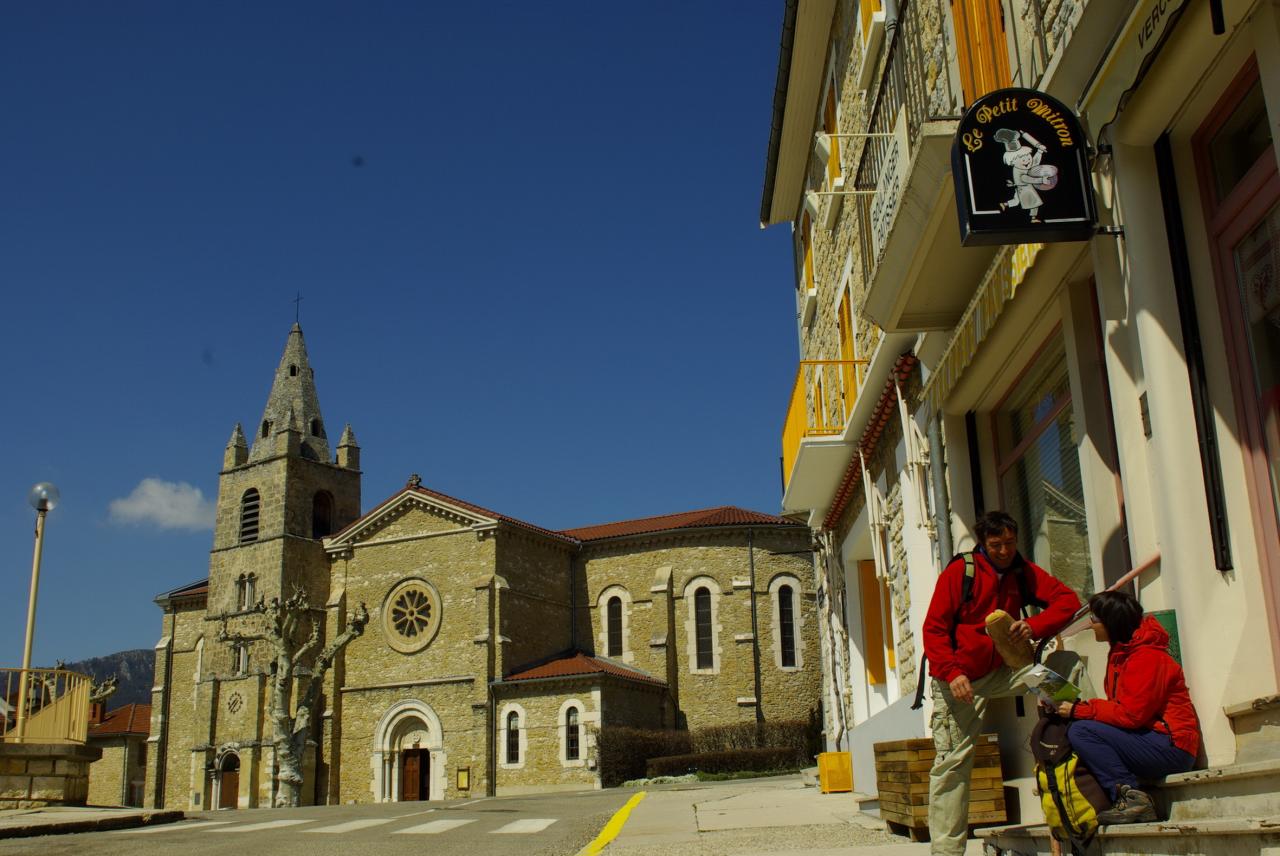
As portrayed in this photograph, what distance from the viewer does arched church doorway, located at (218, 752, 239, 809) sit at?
44.2 metres

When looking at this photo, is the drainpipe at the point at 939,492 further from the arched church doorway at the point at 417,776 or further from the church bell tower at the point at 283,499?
the church bell tower at the point at 283,499

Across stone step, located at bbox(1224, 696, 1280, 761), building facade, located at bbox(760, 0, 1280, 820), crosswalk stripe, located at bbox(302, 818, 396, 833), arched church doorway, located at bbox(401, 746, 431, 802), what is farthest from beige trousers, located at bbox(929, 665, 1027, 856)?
arched church doorway, located at bbox(401, 746, 431, 802)

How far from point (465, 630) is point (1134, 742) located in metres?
39.0

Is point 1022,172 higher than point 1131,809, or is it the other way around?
point 1022,172

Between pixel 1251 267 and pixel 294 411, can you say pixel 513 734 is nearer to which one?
pixel 294 411

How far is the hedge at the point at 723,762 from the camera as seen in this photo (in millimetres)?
38188

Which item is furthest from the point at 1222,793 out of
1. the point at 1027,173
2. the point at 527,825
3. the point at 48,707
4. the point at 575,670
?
the point at 575,670

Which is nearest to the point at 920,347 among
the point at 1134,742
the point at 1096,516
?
the point at 1096,516

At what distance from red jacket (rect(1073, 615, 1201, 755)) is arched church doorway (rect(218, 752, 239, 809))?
145 ft

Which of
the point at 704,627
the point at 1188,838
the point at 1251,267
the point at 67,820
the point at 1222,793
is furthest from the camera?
the point at 704,627

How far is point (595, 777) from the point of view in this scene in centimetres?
3828

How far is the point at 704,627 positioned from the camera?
44531 mm

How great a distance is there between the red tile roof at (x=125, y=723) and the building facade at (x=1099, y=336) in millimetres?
52624

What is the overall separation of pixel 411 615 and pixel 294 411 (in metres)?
12.0
